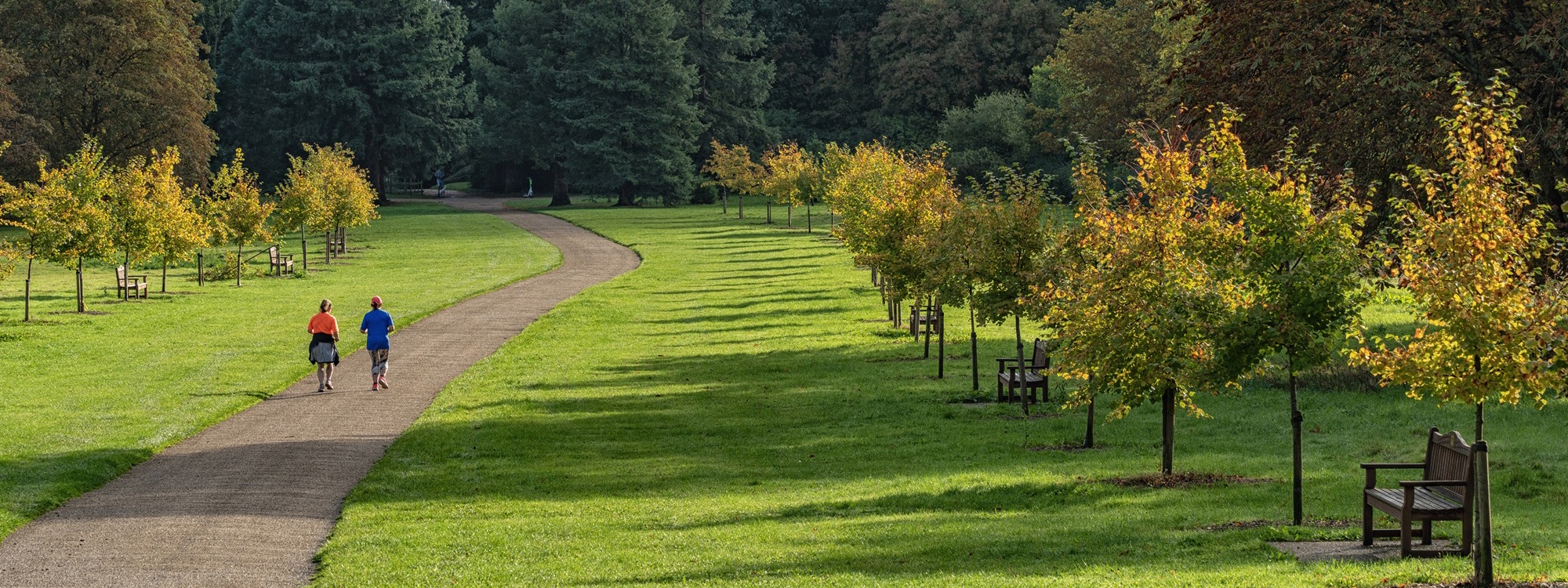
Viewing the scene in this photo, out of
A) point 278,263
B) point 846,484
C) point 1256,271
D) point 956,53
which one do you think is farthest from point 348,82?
point 1256,271

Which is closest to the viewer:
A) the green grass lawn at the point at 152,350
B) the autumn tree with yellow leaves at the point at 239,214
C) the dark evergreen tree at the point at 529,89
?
the green grass lawn at the point at 152,350

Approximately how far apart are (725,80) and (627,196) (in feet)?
39.3

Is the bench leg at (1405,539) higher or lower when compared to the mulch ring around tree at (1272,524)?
higher

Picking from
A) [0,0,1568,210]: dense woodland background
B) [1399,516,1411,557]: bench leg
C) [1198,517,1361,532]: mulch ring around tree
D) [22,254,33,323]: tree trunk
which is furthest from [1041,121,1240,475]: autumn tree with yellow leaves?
[0,0,1568,210]: dense woodland background

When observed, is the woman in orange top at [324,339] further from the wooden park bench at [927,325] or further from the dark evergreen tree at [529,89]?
the dark evergreen tree at [529,89]

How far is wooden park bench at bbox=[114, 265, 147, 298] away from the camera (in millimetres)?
47875

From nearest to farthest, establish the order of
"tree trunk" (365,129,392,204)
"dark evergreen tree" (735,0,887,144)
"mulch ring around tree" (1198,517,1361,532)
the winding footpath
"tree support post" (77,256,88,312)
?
the winding footpath → "mulch ring around tree" (1198,517,1361,532) → "tree support post" (77,256,88,312) → "tree trunk" (365,129,392,204) → "dark evergreen tree" (735,0,887,144)

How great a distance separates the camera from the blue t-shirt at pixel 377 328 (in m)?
28.1

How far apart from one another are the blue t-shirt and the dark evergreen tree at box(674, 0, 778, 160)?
86787 mm

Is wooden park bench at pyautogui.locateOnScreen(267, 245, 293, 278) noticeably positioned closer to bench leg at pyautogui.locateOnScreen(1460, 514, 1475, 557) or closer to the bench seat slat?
the bench seat slat

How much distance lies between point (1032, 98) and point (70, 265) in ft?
219

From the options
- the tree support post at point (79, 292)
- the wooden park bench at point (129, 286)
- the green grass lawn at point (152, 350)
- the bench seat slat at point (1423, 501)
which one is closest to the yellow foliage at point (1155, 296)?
the bench seat slat at point (1423, 501)

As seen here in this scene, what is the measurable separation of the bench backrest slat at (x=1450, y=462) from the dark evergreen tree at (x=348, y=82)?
325 ft

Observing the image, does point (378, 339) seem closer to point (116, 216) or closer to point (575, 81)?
point (116, 216)
